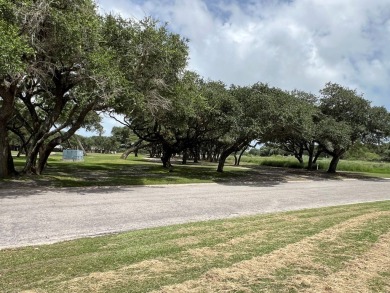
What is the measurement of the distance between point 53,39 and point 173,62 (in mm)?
5356

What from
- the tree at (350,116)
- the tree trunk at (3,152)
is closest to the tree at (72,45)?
the tree trunk at (3,152)

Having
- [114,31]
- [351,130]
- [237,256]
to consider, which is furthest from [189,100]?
[351,130]

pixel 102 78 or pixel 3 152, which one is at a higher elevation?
pixel 102 78

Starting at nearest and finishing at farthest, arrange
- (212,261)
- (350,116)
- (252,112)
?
(212,261) < (252,112) < (350,116)

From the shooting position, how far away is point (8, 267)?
190 inches

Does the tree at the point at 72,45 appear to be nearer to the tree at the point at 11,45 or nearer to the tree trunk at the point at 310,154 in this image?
the tree at the point at 11,45

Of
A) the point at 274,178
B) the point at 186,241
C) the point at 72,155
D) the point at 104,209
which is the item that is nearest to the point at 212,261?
the point at 186,241

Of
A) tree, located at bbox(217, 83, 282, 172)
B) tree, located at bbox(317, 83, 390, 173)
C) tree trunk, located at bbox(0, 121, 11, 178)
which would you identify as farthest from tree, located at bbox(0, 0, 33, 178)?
tree, located at bbox(317, 83, 390, 173)

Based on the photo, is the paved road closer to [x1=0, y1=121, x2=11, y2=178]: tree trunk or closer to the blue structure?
[x1=0, y1=121, x2=11, y2=178]: tree trunk

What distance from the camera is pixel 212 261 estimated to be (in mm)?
4922

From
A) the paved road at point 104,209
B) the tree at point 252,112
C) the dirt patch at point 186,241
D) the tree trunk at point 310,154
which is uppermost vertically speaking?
the tree at point 252,112

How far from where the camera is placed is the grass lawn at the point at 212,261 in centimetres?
404

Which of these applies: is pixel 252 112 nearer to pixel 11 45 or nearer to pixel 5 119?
pixel 5 119

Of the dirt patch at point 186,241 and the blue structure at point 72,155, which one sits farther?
the blue structure at point 72,155
